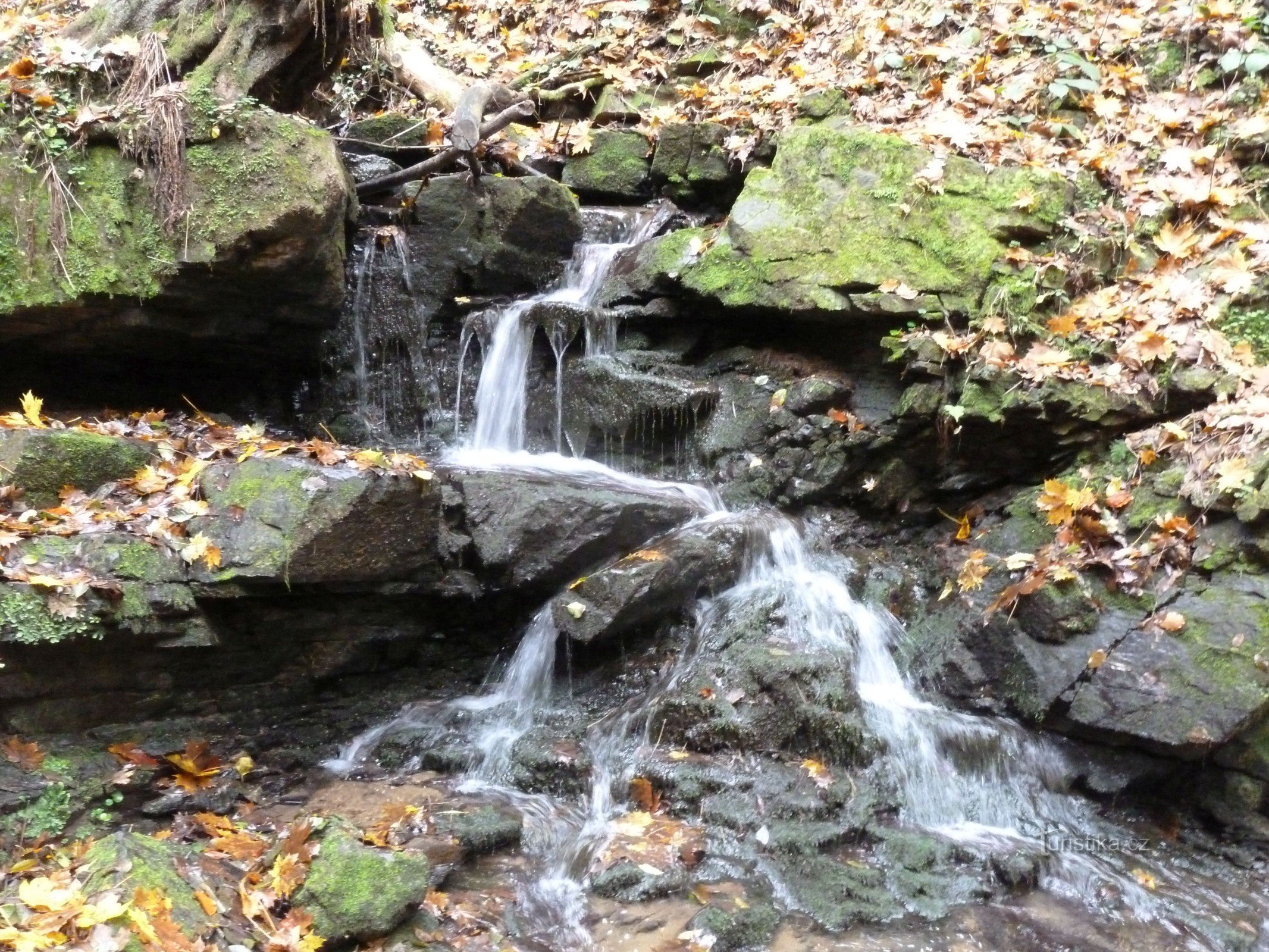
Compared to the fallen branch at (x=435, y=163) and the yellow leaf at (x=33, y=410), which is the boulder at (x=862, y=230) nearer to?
the fallen branch at (x=435, y=163)

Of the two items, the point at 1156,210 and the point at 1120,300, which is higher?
the point at 1156,210

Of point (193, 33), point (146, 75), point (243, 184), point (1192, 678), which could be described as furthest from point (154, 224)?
point (1192, 678)

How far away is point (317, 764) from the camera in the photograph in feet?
16.4

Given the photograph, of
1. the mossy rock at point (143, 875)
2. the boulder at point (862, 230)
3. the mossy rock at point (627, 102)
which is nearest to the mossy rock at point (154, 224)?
the boulder at point (862, 230)

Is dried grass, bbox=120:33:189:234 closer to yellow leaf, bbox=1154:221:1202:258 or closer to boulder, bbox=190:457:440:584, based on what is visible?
boulder, bbox=190:457:440:584

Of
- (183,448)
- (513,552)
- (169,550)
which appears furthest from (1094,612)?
(183,448)

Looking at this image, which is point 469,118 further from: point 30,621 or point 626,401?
point 30,621

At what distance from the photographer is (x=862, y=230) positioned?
668 centimetres

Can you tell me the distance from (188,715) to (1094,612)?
5129mm

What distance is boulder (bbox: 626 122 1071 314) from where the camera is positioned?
6.39 m

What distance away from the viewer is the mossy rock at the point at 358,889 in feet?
10.9

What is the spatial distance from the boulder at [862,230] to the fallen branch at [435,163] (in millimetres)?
1803

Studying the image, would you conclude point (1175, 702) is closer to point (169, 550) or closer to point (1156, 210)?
point (1156, 210)

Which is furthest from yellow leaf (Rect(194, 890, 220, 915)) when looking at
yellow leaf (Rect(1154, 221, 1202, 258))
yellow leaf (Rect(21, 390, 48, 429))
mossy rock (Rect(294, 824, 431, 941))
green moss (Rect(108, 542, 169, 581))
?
yellow leaf (Rect(1154, 221, 1202, 258))
